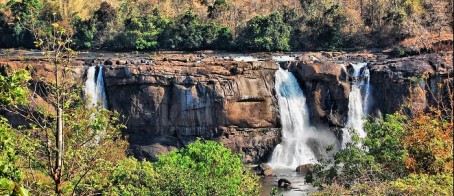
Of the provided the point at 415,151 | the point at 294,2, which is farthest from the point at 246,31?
the point at 415,151

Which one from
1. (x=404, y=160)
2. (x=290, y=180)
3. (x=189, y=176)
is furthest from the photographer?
(x=290, y=180)

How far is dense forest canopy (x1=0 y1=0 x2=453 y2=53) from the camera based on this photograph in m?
47.8

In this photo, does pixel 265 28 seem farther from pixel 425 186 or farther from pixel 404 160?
pixel 425 186

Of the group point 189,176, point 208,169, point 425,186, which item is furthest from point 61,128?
point 208,169

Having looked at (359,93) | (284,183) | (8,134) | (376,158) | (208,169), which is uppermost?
(8,134)

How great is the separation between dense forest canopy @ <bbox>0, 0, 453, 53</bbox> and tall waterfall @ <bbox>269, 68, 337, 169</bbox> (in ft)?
39.7

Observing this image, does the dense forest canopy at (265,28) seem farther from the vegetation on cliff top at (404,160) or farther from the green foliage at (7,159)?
the green foliage at (7,159)

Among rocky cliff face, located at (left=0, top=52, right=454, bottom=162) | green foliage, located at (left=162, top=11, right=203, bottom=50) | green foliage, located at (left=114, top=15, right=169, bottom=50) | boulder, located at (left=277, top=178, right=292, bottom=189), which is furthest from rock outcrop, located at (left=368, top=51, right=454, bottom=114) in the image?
green foliage, located at (left=114, top=15, right=169, bottom=50)

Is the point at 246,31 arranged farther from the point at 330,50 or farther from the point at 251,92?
the point at 251,92

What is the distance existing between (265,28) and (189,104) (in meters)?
16.7

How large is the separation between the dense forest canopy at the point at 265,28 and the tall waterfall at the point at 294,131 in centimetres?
1210

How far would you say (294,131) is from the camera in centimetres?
3469

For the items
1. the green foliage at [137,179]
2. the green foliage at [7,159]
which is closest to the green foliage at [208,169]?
the green foliage at [137,179]

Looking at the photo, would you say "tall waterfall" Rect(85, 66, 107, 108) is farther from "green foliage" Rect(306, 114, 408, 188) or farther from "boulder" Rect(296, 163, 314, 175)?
"green foliage" Rect(306, 114, 408, 188)
